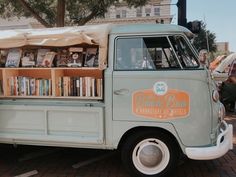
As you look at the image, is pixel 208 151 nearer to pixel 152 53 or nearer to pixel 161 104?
pixel 161 104

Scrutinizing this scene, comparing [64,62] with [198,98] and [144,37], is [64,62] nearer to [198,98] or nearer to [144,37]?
Answer: [144,37]

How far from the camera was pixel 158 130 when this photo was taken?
5.38m

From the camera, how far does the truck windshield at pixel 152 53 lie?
17.6ft

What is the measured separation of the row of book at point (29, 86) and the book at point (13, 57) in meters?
0.21

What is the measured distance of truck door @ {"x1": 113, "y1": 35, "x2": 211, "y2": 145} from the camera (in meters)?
5.17

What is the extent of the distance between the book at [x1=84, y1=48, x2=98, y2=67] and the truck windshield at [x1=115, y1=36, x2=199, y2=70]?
434mm

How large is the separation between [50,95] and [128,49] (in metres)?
1.43

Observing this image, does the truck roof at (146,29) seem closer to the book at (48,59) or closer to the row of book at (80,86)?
the row of book at (80,86)

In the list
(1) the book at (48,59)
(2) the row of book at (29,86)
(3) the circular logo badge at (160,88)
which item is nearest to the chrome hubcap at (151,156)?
(3) the circular logo badge at (160,88)

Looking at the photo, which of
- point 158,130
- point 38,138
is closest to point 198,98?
point 158,130

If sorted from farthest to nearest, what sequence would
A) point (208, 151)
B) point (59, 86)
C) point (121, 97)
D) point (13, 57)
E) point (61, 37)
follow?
point (13, 57) < point (59, 86) < point (61, 37) < point (121, 97) < point (208, 151)

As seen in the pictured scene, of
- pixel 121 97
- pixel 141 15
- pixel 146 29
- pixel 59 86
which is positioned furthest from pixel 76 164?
pixel 141 15

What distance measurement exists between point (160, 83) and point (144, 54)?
0.50 metres

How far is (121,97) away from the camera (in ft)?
17.5
